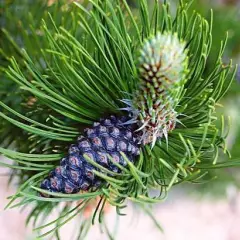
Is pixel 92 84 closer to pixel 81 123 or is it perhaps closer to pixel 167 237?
pixel 81 123

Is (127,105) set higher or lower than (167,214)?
higher

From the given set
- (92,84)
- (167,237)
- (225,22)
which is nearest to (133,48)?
(92,84)


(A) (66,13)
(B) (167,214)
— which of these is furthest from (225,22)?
(B) (167,214)

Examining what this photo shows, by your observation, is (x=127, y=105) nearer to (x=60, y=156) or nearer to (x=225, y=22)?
(x=60, y=156)

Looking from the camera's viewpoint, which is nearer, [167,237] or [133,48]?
[133,48]

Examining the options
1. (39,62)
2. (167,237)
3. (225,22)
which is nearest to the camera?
(39,62)

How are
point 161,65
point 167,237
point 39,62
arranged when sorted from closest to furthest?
point 161,65
point 39,62
point 167,237
